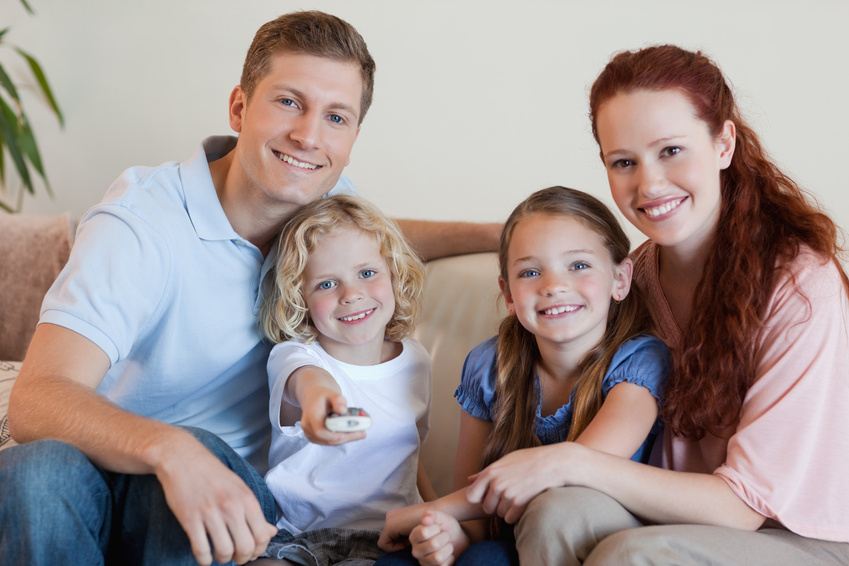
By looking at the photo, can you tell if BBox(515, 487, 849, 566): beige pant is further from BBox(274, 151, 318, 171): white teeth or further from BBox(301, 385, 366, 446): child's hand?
BBox(274, 151, 318, 171): white teeth

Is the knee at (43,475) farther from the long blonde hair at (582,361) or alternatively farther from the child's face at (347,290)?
the long blonde hair at (582,361)

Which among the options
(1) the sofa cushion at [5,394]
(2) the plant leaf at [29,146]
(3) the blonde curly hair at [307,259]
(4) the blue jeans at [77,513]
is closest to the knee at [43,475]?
(4) the blue jeans at [77,513]

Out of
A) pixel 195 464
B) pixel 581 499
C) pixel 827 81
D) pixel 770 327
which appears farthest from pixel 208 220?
pixel 827 81

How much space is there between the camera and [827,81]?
1.93m

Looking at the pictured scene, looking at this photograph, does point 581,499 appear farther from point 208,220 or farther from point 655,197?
point 208,220

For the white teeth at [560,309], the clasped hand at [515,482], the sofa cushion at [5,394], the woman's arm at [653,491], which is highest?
the white teeth at [560,309]

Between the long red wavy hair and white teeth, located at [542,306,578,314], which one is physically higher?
the long red wavy hair

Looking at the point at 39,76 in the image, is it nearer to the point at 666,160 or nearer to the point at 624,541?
the point at 666,160

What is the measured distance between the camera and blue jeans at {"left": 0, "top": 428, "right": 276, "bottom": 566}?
107cm

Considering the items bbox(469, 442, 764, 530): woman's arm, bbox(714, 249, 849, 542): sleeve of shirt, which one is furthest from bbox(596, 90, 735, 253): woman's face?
bbox(469, 442, 764, 530): woman's arm

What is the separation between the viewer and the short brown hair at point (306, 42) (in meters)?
1.55

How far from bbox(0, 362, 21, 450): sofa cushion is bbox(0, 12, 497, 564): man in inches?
23.3

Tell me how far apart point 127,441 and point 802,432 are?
1001 millimetres

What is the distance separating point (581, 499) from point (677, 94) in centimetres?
69
